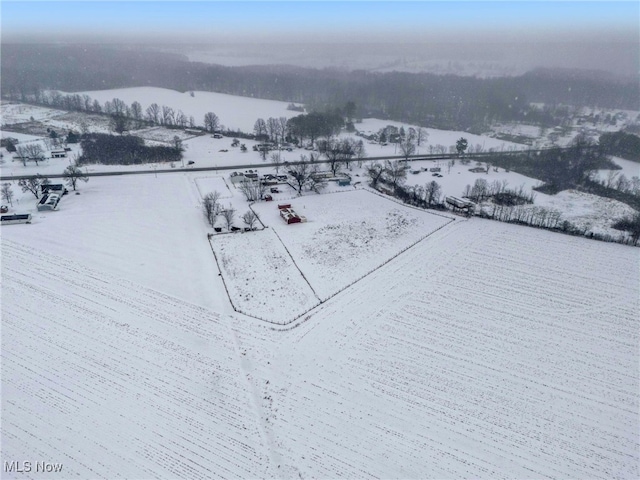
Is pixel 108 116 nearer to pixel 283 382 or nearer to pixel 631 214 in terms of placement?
pixel 283 382

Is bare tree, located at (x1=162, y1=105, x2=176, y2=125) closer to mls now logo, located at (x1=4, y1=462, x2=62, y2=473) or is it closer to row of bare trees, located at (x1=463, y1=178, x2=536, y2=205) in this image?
row of bare trees, located at (x1=463, y1=178, x2=536, y2=205)

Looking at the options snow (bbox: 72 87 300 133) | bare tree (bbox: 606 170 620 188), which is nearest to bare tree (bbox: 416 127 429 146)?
bare tree (bbox: 606 170 620 188)

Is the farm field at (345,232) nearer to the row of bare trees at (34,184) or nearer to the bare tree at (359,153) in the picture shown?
the bare tree at (359,153)

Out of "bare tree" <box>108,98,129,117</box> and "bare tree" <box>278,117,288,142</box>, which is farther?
"bare tree" <box>108,98,129,117</box>

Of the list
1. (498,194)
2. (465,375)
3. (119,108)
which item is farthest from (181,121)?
(465,375)

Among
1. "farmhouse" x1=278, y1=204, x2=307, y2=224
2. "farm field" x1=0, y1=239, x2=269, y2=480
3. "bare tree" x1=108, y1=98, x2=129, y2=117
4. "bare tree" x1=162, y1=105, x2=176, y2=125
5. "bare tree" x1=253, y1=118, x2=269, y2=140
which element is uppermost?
"bare tree" x1=108, y1=98, x2=129, y2=117

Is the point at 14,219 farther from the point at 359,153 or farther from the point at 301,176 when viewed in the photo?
the point at 359,153
